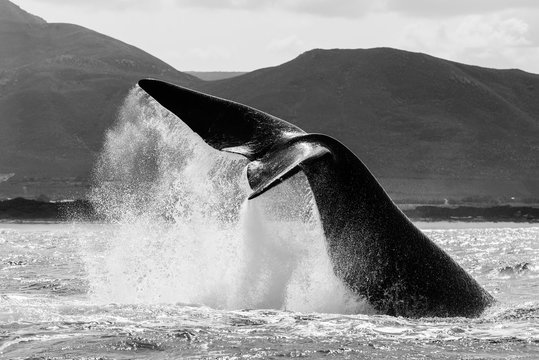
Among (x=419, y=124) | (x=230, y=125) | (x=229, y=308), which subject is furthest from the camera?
(x=419, y=124)

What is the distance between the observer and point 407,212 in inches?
4486

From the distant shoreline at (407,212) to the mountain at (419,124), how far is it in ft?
65.2

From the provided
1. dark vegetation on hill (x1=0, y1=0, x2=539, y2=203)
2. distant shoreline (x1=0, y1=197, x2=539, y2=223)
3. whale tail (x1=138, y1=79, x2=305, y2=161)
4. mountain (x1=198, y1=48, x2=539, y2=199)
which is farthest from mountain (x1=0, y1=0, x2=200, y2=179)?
whale tail (x1=138, y1=79, x2=305, y2=161)

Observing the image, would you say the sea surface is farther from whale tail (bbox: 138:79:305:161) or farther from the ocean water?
whale tail (bbox: 138:79:305:161)

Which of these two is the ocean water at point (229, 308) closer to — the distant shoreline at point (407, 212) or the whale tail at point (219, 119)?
the whale tail at point (219, 119)

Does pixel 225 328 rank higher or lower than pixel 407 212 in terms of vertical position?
higher

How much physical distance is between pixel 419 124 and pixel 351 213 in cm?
16909

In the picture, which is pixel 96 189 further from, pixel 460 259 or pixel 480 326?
pixel 480 326

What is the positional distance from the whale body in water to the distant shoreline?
8896cm

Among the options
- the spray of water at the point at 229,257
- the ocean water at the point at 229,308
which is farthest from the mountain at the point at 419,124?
the ocean water at the point at 229,308

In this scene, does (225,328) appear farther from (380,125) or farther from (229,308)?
(380,125)

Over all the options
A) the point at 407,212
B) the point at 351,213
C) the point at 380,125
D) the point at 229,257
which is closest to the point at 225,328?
the point at 351,213

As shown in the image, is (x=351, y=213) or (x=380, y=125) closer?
(x=351, y=213)

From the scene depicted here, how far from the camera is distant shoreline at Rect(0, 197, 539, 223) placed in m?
104
